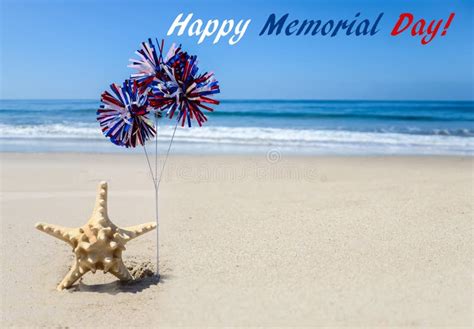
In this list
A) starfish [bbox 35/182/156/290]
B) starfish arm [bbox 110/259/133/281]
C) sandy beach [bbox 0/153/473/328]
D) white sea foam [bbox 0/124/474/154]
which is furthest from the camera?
white sea foam [bbox 0/124/474/154]

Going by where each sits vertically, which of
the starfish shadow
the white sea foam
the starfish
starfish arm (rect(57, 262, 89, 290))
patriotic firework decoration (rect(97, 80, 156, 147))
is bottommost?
the starfish shadow

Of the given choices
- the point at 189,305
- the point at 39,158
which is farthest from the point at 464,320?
the point at 39,158

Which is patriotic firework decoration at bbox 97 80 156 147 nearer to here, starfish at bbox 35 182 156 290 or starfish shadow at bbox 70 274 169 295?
starfish at bbox 35 182 156 290

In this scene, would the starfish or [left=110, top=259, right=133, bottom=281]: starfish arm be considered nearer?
the starfish

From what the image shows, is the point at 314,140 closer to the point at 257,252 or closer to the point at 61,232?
the point at 257,252

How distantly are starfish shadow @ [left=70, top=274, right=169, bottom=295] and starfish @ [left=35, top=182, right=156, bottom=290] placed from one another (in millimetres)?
70

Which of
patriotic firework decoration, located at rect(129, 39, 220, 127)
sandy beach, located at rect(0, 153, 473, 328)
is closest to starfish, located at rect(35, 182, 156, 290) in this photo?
sandy beach, located at rect(0, 153, 473, 328)

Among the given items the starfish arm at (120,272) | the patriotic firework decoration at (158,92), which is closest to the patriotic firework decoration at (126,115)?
the patriotic firework decoration at (158,92)

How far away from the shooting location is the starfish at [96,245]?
11.5 feet

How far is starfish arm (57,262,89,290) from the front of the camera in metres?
3.56

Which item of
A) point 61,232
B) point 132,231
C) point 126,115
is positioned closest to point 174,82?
point 126,115

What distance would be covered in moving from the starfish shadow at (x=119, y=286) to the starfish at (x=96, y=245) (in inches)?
2.8

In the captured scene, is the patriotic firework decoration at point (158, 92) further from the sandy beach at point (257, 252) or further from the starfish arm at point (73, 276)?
the sandy beach at point (257, 252)

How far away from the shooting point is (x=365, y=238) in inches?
189
